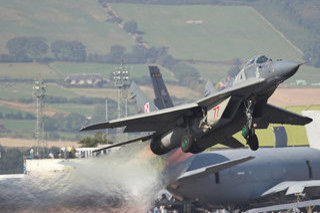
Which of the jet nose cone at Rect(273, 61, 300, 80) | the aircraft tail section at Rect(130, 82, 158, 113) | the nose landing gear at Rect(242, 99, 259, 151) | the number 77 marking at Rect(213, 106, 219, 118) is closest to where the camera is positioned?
the jet nose cone at Rect(273, 61, 300, 80)

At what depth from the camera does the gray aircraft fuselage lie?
183 feet

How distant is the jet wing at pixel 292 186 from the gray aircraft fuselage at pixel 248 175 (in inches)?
20.2

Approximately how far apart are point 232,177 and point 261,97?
2370 centimetres

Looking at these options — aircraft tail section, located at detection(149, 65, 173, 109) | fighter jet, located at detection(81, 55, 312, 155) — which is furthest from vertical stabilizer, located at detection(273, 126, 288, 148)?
fighter jet, located at detection(81, 55, 312, 155)

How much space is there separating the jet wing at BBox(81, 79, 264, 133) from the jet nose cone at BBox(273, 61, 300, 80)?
89 cm

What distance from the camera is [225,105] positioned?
33.5m

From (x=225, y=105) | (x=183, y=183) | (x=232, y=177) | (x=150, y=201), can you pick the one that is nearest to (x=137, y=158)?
(x=150, y=201)

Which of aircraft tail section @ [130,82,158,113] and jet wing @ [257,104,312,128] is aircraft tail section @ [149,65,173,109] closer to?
aircraft tail section @ [130,82,158,113]

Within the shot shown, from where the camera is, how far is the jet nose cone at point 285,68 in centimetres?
3120

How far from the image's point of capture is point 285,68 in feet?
103

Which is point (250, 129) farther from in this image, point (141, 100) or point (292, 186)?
point (141, 100)

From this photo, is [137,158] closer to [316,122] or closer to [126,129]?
[126,129]

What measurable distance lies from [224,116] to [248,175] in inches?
1002

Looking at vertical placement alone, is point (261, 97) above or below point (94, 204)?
above
